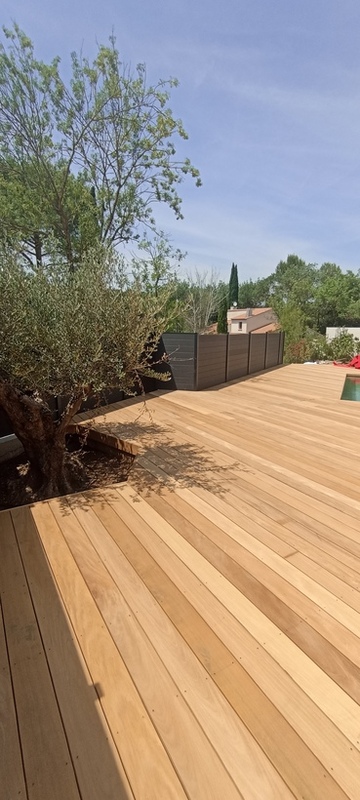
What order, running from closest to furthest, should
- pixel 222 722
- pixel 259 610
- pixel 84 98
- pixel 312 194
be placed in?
1. pixel 222 722
2. pixel 259 610
3. pixel 84 98
4. pixel 312 194

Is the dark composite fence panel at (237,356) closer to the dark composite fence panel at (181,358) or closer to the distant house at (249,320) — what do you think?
the dark composite fence panel at (181,358)

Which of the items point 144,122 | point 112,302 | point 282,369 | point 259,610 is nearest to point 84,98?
point 144,122

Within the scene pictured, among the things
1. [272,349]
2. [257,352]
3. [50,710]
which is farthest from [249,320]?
[50,710]

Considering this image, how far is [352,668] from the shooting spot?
1.18 metres

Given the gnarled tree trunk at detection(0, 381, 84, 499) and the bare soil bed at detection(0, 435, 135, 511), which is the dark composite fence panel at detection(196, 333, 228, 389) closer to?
the bare soil bed at detection(0, 435, 135, 511)

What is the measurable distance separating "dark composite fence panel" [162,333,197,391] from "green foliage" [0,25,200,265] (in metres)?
3.32

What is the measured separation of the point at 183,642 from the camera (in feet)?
4.14

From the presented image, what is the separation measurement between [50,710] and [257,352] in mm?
8796

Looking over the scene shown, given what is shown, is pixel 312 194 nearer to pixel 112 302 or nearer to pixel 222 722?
pixel 112 302

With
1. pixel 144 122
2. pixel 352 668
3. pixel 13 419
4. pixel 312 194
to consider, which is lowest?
pixel 352 668

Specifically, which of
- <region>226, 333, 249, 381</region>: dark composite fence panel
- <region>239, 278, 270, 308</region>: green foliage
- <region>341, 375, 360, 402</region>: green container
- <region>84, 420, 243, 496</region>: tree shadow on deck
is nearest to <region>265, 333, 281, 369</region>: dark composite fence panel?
<region>226, 333, 249, 381</region>: dark composite fence panel

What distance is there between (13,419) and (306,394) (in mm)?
5041

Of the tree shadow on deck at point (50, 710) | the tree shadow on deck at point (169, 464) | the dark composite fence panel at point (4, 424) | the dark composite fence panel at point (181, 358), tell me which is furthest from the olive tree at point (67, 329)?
the dark composite fence panel at point (181, 358)

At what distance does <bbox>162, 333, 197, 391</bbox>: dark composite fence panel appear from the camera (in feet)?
21.1
